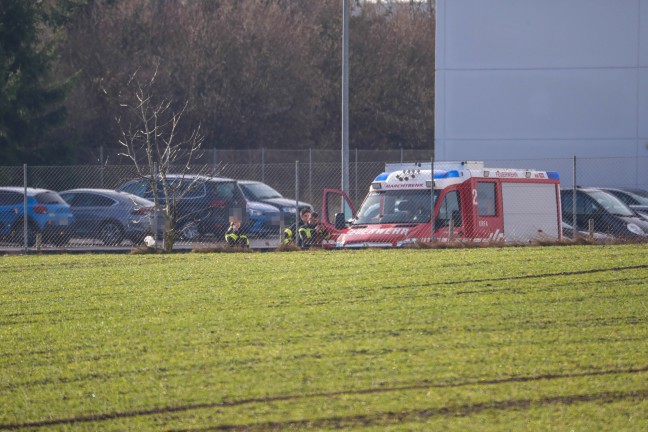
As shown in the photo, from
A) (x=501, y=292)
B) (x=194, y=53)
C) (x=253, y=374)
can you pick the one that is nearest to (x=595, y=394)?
(x=253, y=374)

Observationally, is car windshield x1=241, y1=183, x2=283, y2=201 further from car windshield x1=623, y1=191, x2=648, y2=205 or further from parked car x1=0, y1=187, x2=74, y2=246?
car windshield x1=623, y1=191, x2=648, y2=205

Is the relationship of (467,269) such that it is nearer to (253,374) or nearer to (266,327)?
(266,327)

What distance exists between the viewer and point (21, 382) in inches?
344

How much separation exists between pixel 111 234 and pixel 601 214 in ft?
35.3

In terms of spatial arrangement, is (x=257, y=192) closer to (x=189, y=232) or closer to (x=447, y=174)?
(x=189, y=232)

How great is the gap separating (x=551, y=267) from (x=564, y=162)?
19.3 metres

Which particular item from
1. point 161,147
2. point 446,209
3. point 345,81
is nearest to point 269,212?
point 345,81

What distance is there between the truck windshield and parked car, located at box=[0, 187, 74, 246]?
735 cm

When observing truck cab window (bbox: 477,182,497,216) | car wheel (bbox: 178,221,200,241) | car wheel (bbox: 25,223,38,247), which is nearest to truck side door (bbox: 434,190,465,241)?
truck cab window (bbox: 477,182,497,216)

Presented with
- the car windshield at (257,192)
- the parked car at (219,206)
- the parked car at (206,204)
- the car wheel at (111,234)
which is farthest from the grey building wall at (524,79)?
the car wheel at (111,234)

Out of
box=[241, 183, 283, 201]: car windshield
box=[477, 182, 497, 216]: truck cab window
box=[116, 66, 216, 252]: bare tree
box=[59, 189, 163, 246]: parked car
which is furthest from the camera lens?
box=[241, 183, 283, 201]: car windshield

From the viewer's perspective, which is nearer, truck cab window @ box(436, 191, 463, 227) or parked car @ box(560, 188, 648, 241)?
truck cab window @ box(436, 191, 463, 227)

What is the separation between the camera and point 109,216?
24297mm

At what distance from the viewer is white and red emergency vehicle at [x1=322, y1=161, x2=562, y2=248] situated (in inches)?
781
